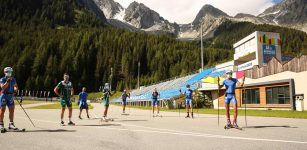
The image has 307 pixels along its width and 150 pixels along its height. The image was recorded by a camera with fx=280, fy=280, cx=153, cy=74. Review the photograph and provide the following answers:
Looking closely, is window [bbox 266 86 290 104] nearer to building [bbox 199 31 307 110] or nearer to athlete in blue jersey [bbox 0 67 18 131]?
building [bbox 199 31 307 110]

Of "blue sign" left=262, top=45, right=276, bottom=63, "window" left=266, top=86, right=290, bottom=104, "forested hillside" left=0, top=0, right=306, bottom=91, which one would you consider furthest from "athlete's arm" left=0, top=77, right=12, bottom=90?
"forested hillside" left=0, top=0, right=306, bottom=91

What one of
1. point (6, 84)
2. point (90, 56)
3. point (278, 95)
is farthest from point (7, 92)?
point (90, 56)

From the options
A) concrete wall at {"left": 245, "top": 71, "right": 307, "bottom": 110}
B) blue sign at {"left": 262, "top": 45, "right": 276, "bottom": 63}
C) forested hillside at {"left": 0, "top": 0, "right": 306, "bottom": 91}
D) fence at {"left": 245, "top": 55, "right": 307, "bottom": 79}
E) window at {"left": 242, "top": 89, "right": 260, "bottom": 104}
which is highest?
forested hillside at {"left": 0, "top": 0, "right": 306, "bottom": 91}

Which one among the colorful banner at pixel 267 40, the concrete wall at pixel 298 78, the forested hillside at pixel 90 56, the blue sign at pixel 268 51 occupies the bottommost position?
the concrete wall at pixel 298 78

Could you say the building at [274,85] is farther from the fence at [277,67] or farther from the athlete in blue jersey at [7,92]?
the athlete in blue jersey at [7,92]

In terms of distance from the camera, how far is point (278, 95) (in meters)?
31.0

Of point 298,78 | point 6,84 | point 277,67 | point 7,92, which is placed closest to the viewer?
point 6,84

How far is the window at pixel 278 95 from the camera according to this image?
3001 centimetres

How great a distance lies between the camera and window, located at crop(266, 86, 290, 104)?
30.0m

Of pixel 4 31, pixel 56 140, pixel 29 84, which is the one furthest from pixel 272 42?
pixel 4 31

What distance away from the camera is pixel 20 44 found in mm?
157875

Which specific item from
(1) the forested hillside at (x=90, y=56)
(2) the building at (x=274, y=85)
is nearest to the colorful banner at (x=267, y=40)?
(2) the building at (x=274, y=85)

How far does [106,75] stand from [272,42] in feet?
372

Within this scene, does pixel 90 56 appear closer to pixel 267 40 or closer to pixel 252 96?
pixel 267 40
